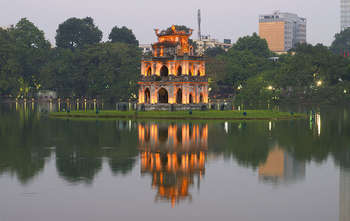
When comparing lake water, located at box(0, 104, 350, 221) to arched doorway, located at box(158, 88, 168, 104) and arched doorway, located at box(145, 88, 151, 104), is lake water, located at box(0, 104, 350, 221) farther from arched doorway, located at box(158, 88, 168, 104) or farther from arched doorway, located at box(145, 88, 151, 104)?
arched doorway, located at box(145, 88, 151, 104)

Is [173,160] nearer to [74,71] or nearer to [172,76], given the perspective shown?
[172,76]

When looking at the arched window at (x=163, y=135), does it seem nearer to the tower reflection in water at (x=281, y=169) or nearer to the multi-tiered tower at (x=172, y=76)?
the tower reflection in water at (x=281, y=169)

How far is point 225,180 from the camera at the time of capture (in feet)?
93.1

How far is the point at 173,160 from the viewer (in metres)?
34.8

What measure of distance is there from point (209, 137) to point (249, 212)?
2878 centimetres

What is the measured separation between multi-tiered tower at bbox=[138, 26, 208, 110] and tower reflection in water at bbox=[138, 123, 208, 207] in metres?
47.3

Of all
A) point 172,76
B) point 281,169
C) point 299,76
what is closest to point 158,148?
point 281,169

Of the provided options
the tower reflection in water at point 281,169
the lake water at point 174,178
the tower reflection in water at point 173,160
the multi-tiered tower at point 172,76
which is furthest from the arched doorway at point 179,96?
the tower reflection in water at point 281,169

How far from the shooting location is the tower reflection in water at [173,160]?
1011 inches

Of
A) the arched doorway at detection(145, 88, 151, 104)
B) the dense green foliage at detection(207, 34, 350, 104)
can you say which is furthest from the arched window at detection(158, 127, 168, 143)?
the dense green foliage at detection(207, 34, 350, 104)

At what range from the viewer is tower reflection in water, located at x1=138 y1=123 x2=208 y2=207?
25.7 metres

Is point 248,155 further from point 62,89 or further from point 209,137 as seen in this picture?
point 62,89

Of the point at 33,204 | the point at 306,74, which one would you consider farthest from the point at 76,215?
the point at 306,74

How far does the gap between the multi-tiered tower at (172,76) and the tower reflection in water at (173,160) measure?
47345mm
